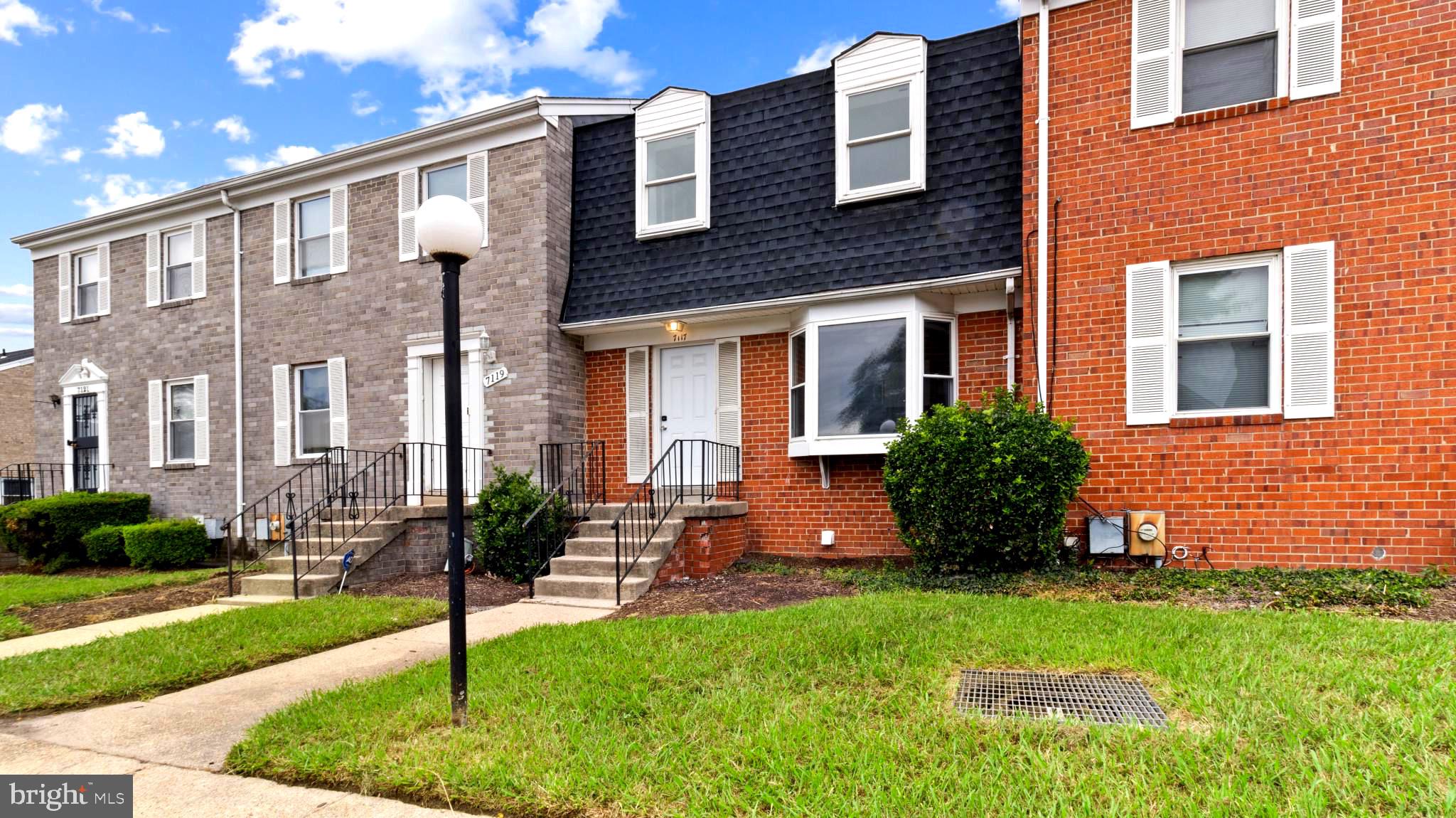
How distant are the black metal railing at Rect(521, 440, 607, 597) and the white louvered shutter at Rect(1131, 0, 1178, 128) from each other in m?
6.99

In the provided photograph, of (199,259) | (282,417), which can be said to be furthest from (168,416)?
(282,417)

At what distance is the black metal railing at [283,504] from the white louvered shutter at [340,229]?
286 centimetres

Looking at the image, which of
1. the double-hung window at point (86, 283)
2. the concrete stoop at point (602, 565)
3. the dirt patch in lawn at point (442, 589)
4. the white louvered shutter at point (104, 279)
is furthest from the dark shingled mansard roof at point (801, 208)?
the double-hung window at point (86, 283)

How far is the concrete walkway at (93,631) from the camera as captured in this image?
607cm

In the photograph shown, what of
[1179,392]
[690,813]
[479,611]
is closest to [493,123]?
[479,611]

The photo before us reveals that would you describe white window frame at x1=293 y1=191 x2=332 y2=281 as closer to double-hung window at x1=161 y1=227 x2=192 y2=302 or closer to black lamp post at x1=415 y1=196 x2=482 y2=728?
double-hung window at x1=161 y1=227 x2=192 y2=302

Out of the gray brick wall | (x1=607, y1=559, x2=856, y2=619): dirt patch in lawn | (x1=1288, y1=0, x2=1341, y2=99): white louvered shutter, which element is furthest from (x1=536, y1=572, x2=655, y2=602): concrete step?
(x1=1288, y1=0, x2=1341, y2=99): white louvered shutter

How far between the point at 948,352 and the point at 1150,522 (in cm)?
268

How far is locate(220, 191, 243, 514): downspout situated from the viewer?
12.4 m

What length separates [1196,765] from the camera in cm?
279

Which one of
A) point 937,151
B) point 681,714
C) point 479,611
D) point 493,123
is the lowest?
point 479,611

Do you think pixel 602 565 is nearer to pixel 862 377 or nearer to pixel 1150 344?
pixel 862 377

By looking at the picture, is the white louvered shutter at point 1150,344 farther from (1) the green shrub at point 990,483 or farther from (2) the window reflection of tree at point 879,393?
(2) the window reflection of tree at point 879,393

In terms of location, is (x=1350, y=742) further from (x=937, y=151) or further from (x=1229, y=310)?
(x=937, y=151)
